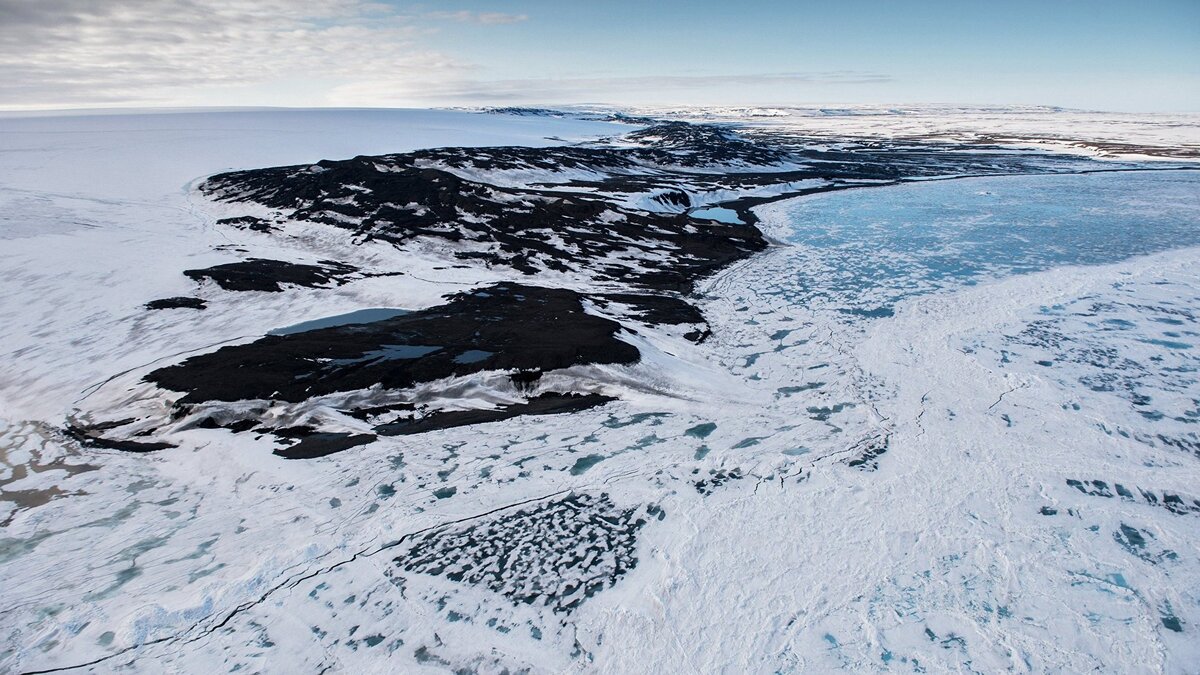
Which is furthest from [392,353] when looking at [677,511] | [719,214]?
[719,214]

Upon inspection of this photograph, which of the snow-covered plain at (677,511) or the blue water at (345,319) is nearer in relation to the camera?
the snow-covered plain at (677,511)

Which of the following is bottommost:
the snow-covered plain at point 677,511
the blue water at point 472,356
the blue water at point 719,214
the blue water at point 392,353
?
the snow-covered plain at point 677,511

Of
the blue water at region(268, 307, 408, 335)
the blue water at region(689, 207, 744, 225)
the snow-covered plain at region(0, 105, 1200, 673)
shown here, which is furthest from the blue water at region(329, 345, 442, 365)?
the blue water at region(689, 207, 744, 225)

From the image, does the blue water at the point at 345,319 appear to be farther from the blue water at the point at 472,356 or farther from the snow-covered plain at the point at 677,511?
the blue water at the point at 472,356

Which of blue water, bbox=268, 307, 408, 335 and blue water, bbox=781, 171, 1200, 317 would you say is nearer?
blue water, bbox=268, 307, 408, 335

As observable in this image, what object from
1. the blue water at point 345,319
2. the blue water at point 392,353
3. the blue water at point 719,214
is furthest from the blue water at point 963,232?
the blue water at point 345,319

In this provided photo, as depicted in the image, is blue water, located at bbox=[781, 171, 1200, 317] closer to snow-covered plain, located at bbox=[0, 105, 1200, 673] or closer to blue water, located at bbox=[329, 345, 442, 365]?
snow-covered plain, located at bbox=[0, 105, 1200, 673]
